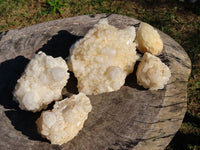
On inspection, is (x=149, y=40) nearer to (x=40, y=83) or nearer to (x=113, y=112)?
(x=113, y=112)

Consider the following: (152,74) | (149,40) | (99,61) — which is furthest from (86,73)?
(149,40)

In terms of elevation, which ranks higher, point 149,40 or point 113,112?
point 149,40

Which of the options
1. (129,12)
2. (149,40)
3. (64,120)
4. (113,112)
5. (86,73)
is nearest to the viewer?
(64,120)

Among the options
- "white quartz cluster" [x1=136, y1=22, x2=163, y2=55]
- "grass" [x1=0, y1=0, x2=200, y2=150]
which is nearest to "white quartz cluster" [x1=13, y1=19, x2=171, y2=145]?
"white quartz cluster" [x1=136, y1=22, x2=163, y2=55]

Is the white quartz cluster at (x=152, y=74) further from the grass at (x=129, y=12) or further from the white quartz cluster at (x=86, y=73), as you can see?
the grass at (x=129, y=12)

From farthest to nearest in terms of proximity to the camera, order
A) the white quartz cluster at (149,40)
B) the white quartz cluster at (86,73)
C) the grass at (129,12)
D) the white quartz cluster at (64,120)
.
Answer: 1. the grass at (129,12)
2. the white quartz cluster at (149,40)
3. the white quartz cluster at (86,73)
4. the white quartz cluster at (64,120)

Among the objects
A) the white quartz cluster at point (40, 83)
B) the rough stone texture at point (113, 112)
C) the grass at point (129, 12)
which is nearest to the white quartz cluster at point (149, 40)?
the rough stone texture at point (113, 112)
